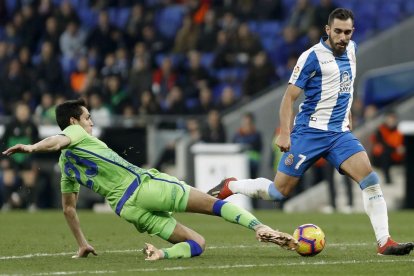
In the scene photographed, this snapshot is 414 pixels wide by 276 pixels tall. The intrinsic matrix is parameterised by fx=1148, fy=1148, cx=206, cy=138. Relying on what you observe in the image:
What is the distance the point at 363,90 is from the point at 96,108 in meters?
5.26

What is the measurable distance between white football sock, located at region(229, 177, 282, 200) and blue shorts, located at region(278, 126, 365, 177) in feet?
1.08

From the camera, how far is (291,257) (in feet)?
34.0

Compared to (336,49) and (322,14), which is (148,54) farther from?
(336,49)

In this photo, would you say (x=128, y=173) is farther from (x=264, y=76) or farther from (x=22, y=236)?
(x=264, y=76)

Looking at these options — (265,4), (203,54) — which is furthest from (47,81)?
(265,4)

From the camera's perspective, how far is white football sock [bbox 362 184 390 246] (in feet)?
34.3

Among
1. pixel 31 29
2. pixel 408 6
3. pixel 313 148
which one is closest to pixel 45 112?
pixel 31 29

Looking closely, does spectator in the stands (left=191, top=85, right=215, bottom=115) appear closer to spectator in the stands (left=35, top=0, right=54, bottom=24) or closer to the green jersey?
spectator in the stands (left=35, top=0, right=54, bottom=24)

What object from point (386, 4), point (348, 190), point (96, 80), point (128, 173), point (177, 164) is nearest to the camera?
point (128, 173)

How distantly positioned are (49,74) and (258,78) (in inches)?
180

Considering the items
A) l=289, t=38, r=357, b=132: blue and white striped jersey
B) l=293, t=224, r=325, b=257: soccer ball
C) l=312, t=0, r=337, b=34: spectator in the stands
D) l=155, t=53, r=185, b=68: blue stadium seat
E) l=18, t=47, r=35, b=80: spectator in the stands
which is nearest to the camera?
l=293, t=224, r=325, b=257: soccer ball

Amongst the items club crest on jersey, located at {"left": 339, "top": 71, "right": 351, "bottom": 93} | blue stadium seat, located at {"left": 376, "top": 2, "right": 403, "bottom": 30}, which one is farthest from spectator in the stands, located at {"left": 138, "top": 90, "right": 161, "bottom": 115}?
club crest on jersey, located at {"left": 339, "top": 71, "right": 351, "bottom": 93}

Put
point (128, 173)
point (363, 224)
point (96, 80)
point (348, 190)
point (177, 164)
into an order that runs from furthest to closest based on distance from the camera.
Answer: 1. point (96, 80)
2. point (177, 164)
3. point (348, 190)
4. point (363, 224)
5. point (128, 173)

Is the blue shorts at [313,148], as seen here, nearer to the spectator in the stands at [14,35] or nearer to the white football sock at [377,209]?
the white football sock at [377,209]
